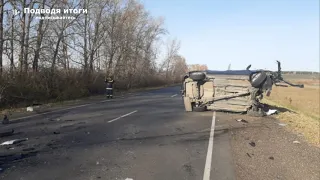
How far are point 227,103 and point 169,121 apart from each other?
13.0 feet

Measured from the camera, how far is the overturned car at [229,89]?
549 inches

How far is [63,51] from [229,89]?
16.4 meters

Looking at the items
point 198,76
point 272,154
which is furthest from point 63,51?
point 272,154

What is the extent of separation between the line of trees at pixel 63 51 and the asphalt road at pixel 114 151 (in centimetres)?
873

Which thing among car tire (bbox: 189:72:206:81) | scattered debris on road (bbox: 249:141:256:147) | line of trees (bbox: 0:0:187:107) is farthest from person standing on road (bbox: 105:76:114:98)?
scattered debris on road (bbox: 249:141:256:147)

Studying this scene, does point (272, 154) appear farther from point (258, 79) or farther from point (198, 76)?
point (198, 76)

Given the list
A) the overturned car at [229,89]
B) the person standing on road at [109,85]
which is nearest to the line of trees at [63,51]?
the person standing on road at [109,85]

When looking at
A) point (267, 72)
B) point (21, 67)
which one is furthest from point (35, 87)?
point (267, 72)

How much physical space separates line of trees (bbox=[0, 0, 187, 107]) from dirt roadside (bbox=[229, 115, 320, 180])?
12.6 meters

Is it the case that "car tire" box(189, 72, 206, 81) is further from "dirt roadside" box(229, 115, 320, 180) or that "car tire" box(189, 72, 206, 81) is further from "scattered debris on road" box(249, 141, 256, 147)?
"scattered debris on road" box(249, 141, 256, 147)

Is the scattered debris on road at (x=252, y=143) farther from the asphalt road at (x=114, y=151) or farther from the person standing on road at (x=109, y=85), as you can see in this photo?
the person standing on road at (x=109, y=85)

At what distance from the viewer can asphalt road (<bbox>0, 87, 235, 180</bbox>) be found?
552 cm

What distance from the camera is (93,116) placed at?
12.7 meters

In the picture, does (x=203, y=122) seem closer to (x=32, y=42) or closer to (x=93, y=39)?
(x=32, y=42)
